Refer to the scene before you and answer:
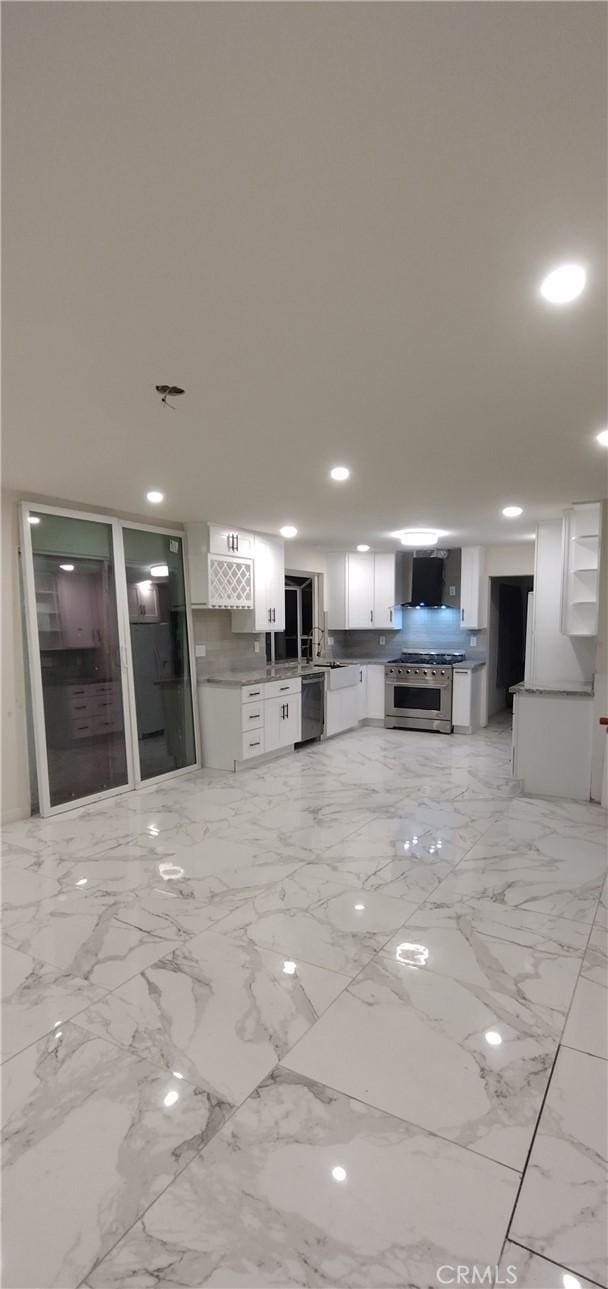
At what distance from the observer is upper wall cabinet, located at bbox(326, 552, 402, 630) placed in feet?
25.3

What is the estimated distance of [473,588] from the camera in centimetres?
718

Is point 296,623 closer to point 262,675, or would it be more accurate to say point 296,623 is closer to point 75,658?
point 262,675

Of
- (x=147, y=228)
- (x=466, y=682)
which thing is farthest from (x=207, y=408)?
(x=466, y=682)

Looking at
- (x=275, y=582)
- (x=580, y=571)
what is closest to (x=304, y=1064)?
(x=580, y=571)

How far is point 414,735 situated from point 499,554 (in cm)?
254

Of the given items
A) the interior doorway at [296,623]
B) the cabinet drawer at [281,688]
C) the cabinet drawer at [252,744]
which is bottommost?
the cabinet drawer at [252,744]

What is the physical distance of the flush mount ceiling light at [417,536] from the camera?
19.4ft

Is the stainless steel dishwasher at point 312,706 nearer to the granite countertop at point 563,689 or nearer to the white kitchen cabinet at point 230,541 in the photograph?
the white kitchen cabinet at point 230,541

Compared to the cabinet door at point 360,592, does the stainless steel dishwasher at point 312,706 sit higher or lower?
lower

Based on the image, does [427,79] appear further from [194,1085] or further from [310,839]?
[310,839]

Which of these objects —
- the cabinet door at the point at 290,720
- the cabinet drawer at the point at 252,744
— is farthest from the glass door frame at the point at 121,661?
the cabinet door at the point at 290,720

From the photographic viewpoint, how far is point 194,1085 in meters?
1.78

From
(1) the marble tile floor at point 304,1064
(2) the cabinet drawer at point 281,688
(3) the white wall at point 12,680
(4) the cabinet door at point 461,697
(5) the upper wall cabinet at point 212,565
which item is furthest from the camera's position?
(4) the cabinet door at point 461,697

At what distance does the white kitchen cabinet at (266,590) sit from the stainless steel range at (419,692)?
A: 6.22 ft
